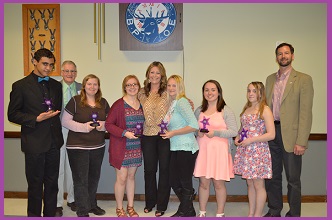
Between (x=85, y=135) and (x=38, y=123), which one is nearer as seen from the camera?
(x=38, y=123)

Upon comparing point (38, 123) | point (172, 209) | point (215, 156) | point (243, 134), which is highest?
point (38, 123)

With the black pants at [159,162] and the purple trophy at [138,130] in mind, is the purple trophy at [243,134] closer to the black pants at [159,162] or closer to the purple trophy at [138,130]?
the black pants at [159,162]

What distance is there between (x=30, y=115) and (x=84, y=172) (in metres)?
0.77

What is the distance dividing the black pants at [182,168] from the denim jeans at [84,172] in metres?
0.77

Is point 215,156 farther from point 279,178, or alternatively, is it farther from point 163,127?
point 279,178

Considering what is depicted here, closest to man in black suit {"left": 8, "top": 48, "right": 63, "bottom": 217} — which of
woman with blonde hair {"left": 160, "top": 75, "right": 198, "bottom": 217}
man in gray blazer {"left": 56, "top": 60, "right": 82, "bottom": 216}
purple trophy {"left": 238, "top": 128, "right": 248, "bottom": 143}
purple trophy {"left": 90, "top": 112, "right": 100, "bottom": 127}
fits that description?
purple trophy {"left": 90, "top": 112, "right": 100, "bottom": 127}

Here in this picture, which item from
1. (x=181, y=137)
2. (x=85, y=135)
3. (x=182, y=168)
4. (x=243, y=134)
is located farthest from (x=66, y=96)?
(x=243, y=134)

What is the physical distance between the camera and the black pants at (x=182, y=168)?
318 centimetres

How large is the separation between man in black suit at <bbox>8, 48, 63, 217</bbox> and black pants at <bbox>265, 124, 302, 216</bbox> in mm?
2181

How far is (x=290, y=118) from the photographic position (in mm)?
3117

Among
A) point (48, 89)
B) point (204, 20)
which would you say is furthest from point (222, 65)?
point (48, 89)

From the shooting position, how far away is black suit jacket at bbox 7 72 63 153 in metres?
2.77

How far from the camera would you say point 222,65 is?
408cm

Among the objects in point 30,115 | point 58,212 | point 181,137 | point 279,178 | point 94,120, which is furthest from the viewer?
point 58,212
